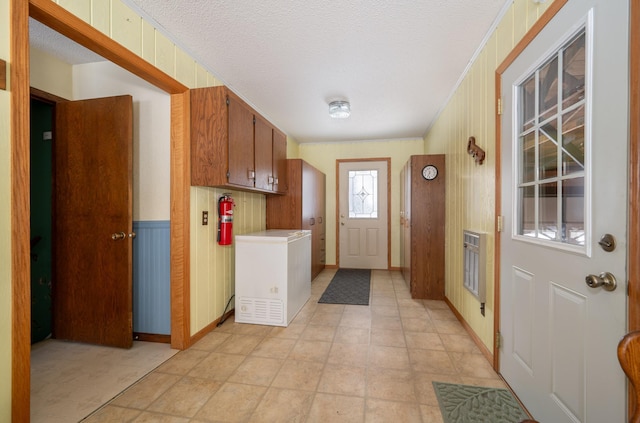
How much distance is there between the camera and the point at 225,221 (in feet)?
8.36

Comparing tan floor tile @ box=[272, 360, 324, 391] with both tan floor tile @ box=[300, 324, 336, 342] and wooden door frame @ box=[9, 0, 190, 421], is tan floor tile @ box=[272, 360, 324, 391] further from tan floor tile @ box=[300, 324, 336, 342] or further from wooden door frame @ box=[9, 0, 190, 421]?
wooden door frame @ box=[9, 0, 190, 421]

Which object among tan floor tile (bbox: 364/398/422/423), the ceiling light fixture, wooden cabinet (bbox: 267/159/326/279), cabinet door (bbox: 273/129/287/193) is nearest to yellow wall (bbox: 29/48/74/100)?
cabinet door (bbox: 273/129/287/193)

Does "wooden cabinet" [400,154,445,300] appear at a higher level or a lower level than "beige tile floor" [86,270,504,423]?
higher

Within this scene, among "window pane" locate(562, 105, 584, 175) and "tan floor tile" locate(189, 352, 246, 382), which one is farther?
"tan floor tile" locate(189, 352, 246, 382)

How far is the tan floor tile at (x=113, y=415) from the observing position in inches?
56.6

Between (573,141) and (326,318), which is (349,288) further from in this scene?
(573,141)

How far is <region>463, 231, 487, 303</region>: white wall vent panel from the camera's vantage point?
2076mm

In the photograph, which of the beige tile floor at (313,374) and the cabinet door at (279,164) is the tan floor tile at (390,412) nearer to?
the beige tile floor at (313,374)

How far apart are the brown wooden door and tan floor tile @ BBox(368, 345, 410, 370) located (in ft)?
6.48

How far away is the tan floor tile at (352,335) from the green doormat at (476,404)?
28.5 inches

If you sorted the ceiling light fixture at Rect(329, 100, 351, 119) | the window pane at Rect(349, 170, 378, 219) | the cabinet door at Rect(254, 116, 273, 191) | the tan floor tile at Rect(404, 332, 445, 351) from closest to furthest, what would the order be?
the tan floor tile at Rect(404, 332, 445, 351)
the cabinet door at Rect(254, 116, 273, 191)
the ceiling light fixture at Rect(329, 100, 351, 119)
the window pane at Rect(349, 170, 378, 219)

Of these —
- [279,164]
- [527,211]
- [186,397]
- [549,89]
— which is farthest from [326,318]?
[549,89]

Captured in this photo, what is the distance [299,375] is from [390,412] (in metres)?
0.63

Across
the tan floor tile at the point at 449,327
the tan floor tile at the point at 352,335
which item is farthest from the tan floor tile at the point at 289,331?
the tan floor tile at the point at 449,327
